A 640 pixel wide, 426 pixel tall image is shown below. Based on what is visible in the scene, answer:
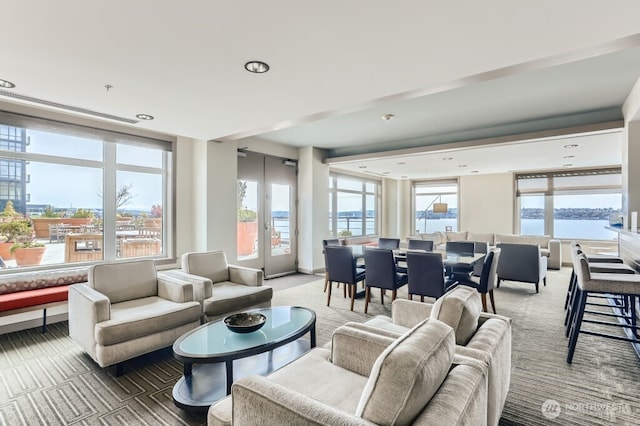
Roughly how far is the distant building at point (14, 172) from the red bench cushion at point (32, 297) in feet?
3.26

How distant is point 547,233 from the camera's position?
8523mm

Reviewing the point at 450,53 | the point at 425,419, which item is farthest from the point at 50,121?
the point at 425,419

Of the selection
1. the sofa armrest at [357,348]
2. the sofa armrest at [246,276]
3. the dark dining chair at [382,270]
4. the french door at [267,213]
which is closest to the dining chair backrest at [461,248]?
the dark dining chair at [382,270]

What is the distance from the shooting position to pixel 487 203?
9281 mm

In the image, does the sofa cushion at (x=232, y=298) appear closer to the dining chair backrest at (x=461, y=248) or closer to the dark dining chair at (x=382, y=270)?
the dark dining chair at (x=382, y=270)

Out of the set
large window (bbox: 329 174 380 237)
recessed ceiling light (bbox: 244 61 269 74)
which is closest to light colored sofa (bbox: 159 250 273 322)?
recessed ceiling light (bbox: 244 61 269 74)

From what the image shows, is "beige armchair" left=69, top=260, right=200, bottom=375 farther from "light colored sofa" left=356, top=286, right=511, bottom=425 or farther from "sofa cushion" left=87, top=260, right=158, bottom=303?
"light colored sofa" left=356, top=286, right=511, bottom=425

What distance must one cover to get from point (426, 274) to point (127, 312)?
10.1 feet

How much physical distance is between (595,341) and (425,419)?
11.0 feet

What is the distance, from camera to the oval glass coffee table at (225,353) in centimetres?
212

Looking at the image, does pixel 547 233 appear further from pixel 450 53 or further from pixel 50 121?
pixel 50 121

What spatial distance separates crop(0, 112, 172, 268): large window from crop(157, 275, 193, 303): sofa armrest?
1687 millimetres

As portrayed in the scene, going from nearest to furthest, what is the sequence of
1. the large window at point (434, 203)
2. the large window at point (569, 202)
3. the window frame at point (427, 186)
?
the large window at point (569, 202) → the window frame at point (427, 186) → the large window at point (434, 203)

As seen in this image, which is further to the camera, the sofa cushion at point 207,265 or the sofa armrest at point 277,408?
the sofa cushion at point 207,265
